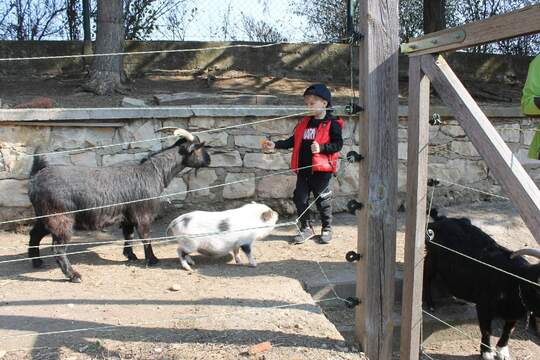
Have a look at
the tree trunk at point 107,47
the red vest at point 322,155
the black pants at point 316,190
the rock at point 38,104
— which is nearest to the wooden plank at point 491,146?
the red vest at point 322,155

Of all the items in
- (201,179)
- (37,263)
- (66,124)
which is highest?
(66,124)

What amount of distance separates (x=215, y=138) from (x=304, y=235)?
1.68 meters

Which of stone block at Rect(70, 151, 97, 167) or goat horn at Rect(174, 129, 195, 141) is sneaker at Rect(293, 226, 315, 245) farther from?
stone block at Rect(70, 151, 97, 167)

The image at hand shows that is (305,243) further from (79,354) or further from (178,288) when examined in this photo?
(79,354)

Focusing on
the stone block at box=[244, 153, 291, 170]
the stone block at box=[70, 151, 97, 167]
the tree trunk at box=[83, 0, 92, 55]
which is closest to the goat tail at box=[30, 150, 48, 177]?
the stone block at box=[70, 151, 97, 167]

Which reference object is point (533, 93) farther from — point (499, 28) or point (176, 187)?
point (176, 187)

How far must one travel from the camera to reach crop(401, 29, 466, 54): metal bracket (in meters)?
2.90

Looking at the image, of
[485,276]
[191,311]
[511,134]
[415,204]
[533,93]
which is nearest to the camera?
[415,204]

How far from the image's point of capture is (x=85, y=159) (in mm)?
6582

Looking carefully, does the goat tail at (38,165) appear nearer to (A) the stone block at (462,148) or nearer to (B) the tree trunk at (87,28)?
(B) the tree trunk at (87,28)

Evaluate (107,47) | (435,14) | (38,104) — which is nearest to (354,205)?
(38,104)

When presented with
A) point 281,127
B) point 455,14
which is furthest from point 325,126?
point 455,14

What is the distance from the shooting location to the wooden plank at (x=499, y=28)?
2426 millimetres

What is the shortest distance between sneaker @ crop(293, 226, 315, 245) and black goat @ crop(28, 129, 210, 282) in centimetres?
130
